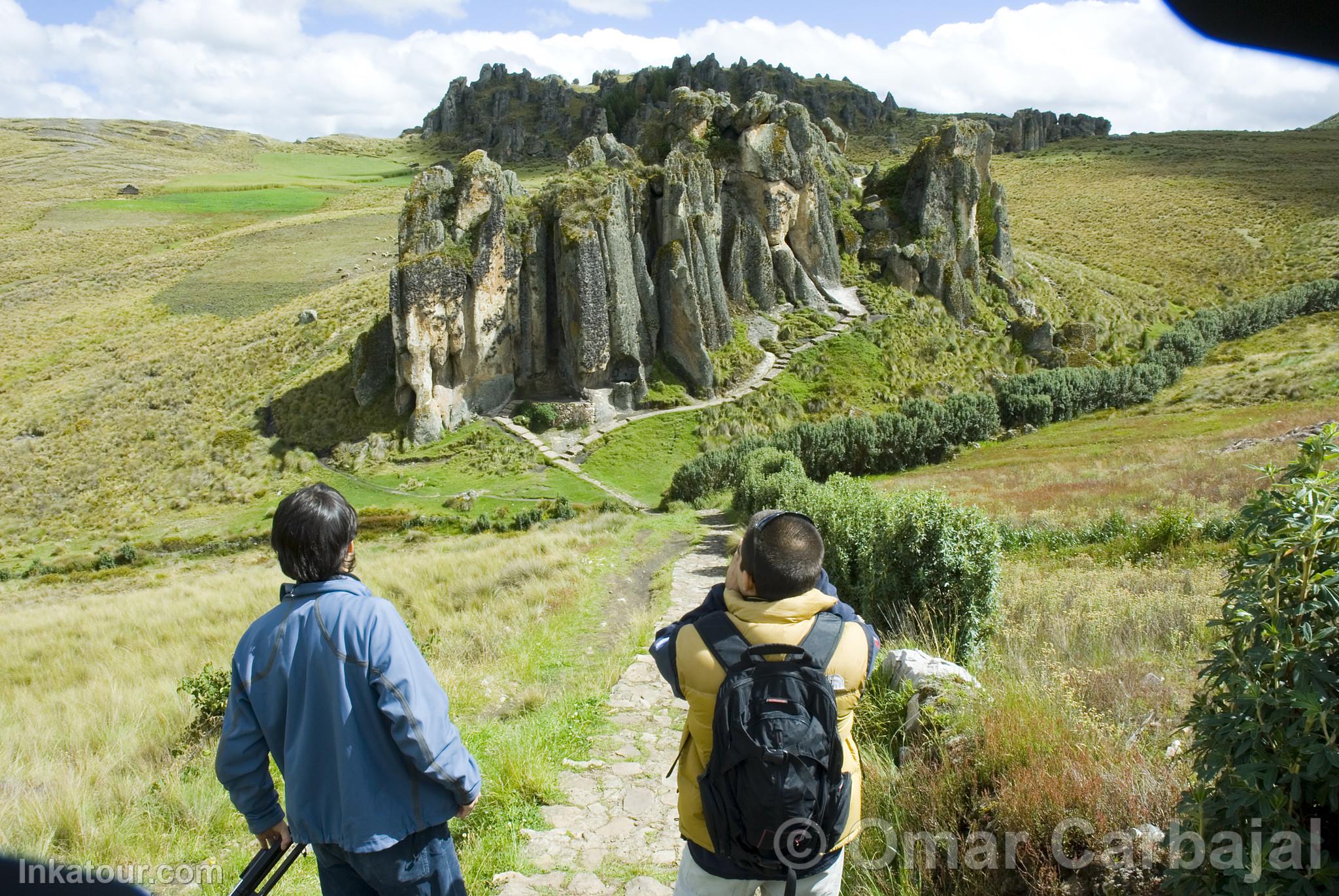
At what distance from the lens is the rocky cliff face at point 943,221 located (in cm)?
5438

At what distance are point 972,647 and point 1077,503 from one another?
1405cm

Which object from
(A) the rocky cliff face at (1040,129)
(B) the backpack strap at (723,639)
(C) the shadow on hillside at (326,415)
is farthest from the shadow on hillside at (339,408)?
(A) the rocky cliff face at (1040,129)

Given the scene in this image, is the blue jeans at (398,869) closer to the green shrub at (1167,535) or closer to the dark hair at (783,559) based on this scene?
the dark hair at (783,559)

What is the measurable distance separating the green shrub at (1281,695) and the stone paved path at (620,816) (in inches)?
131

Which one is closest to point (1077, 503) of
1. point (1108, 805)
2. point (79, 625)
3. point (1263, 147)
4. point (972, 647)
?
point (972, 647)

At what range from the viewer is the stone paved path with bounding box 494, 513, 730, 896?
16.7ft

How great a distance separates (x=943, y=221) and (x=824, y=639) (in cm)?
5845

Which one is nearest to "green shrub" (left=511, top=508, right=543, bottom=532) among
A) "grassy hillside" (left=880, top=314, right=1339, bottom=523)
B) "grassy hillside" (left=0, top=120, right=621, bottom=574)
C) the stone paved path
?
"grassy hillside" (left=0, top=120, right=621, bottom=574)

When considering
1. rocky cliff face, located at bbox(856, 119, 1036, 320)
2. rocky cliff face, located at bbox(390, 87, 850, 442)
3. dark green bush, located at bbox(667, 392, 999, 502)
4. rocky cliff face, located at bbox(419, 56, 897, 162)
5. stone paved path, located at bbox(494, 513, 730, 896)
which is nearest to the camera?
stone paved path, located at bbox(494, 513, 730, 896)

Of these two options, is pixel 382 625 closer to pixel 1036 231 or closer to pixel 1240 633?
pixel 1240 633

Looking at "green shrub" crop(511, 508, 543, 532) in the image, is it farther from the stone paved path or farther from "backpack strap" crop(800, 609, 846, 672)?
"backpack strap" crop(800, 609, 846, 672)

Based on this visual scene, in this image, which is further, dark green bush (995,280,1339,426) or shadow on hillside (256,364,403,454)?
dark green bush (995,280,1339,426)

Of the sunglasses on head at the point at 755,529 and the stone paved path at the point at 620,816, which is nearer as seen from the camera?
the sunglasses on head at the point at 755,529

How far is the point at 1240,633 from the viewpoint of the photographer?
3.02 metres
